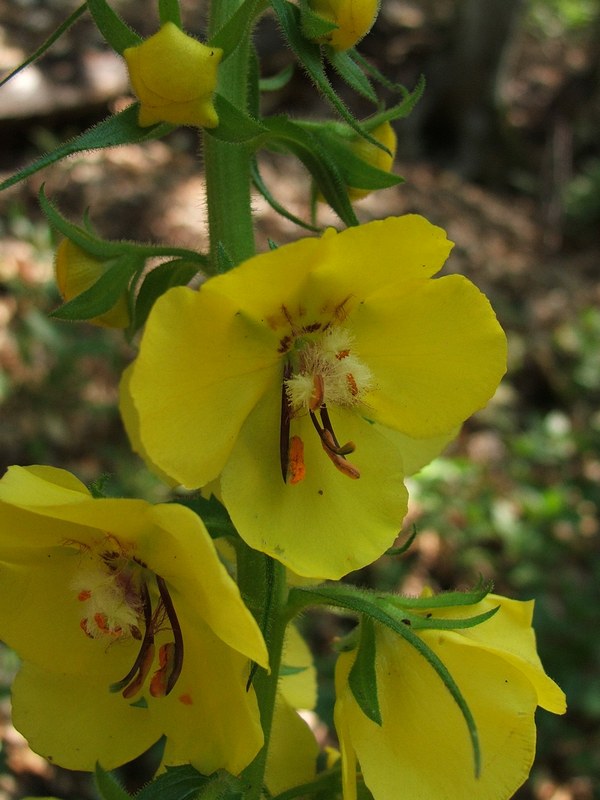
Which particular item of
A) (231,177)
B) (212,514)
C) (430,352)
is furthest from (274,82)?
(212,514)

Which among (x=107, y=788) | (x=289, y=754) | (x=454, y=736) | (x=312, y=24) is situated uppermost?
(x=312, y=24)

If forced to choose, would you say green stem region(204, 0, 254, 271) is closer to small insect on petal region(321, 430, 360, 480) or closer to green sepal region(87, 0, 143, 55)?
green sepal region(87, 0, 143, 55)

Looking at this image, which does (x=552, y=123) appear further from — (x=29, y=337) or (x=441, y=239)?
(x=441, y=239)

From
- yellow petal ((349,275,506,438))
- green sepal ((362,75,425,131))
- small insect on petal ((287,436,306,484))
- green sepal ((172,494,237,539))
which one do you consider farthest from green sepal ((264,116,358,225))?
green sepal ((172,494,237,539))

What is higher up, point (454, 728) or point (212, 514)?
point (212, 514)

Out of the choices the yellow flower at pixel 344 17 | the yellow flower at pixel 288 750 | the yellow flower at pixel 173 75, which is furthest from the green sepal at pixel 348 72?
the yellow flower at pixel 288 750

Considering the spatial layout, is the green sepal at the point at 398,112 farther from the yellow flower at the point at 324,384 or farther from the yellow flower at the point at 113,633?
the yellow flower at the point at 113,633

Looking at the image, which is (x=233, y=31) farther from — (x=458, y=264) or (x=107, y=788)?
(x=458, y=264)
